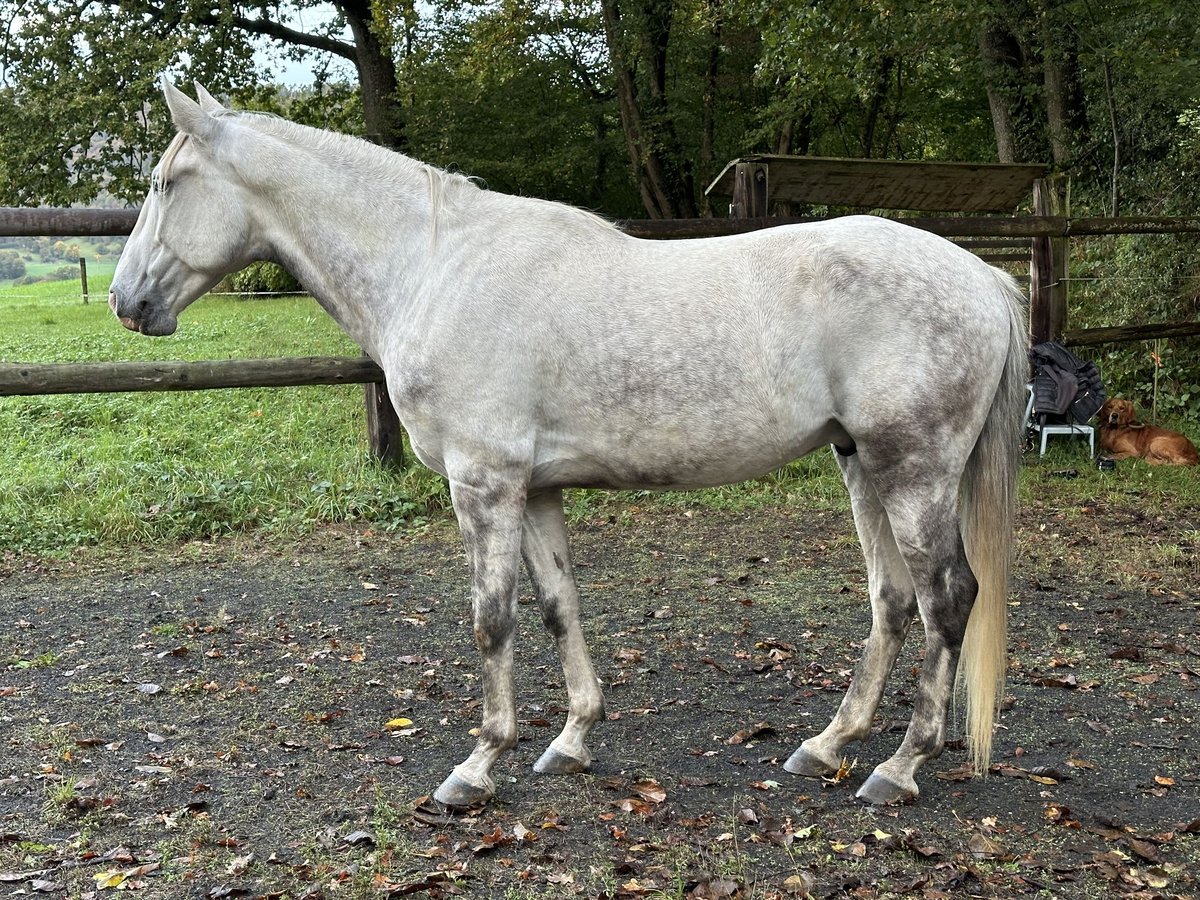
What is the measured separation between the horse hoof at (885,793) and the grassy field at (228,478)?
13.5 feet

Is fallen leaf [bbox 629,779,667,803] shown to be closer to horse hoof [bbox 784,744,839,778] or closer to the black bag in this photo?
horse hoof [bbox 784,744,839,778]

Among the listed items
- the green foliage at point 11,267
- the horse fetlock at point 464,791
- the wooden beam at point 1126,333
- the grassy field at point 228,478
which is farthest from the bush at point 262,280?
the horse fetlock at point 464,791

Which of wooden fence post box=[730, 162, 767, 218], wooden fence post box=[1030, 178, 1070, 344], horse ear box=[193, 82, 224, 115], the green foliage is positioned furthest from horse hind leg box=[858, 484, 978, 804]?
the green foliage

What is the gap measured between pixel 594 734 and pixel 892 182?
244 inches

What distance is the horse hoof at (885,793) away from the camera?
316 centimetres

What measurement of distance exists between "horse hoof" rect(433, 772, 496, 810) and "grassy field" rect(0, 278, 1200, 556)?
3.82m

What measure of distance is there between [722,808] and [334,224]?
2.17 meters

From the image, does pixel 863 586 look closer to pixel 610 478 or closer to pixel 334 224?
pixel 610 478

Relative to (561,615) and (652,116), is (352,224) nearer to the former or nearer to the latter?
(561,615)

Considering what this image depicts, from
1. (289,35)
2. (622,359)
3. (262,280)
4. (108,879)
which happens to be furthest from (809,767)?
(262,280)

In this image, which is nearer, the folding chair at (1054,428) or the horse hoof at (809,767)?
the horse hoof at (809,767)

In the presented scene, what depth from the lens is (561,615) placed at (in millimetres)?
3473

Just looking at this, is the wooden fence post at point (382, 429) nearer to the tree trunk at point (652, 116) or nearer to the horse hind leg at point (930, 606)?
the horse hind leg at point (930, 606)

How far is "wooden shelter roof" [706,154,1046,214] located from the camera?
8.17m
